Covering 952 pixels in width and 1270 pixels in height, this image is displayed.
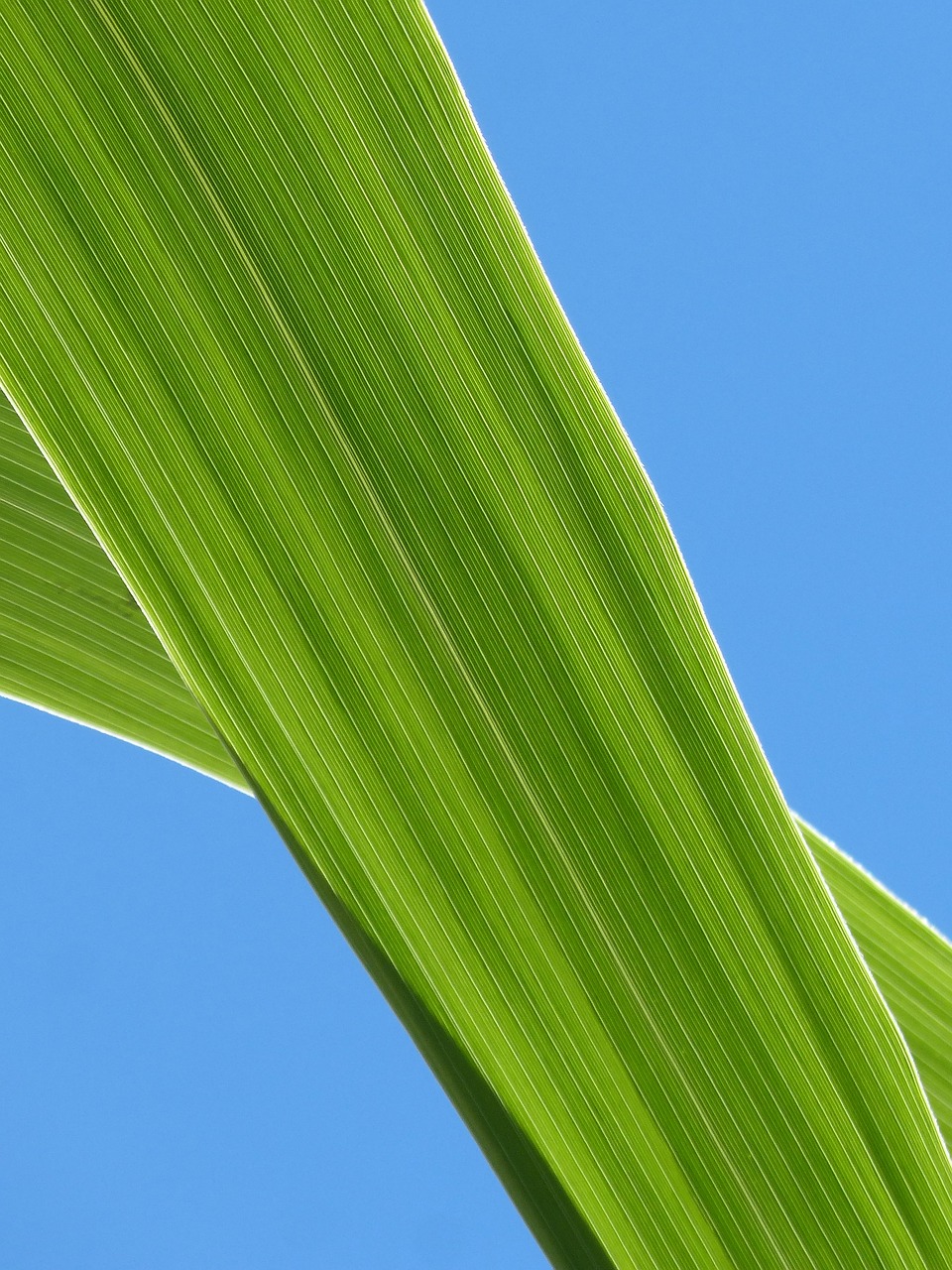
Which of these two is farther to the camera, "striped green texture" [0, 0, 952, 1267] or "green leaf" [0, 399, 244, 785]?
A: "green leaf" [0, 399, 244, 785]

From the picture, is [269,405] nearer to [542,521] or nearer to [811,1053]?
[542,521]

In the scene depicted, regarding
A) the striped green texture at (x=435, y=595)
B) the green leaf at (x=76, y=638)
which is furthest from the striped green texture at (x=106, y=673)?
the striped green texture at (x=435, y=595)

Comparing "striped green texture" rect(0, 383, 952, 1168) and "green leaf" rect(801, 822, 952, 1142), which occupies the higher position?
"striped green texture" rect(0, 383, 952, 1168)

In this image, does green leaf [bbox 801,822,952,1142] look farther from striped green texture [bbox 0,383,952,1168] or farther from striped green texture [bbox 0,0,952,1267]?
striped green texture [bbox 0,0,952,1267]

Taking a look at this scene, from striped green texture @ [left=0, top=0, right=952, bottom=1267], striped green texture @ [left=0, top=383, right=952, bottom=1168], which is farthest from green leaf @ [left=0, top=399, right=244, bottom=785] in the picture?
striped green texture @ [left=0, top=0, right=952, bottom=1267]

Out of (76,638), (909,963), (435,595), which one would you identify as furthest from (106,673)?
(909,963)
